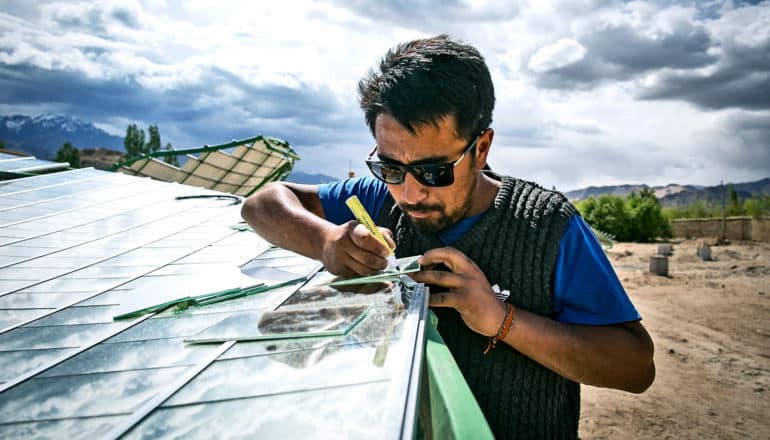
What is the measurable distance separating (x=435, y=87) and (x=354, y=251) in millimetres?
660

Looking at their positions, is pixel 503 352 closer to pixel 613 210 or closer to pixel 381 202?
pixel 381 202

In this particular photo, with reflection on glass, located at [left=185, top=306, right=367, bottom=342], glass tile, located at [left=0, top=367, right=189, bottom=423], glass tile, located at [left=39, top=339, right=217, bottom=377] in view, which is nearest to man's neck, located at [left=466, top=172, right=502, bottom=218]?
reflection on glass, located at [left=185, top=306, right=367, bottom=342]

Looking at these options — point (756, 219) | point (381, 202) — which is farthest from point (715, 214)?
point (381, 202)

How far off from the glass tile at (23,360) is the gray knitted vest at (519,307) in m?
1.21

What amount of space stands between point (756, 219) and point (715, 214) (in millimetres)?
6136

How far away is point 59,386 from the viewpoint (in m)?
1.10

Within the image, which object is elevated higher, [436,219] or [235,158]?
[235,158]

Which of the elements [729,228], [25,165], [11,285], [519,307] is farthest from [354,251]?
[729,228]

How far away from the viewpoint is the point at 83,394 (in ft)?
3.42

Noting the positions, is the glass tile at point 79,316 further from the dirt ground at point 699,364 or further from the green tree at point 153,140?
the green tree at point 153,140

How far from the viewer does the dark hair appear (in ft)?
5.79

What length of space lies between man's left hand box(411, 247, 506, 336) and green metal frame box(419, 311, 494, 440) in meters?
0.36

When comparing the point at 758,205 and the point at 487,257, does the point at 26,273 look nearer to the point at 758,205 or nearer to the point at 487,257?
the point at 487,257

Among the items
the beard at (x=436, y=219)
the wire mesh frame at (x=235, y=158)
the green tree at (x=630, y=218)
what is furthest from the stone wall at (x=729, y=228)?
the beard at (x=436, y=219)
